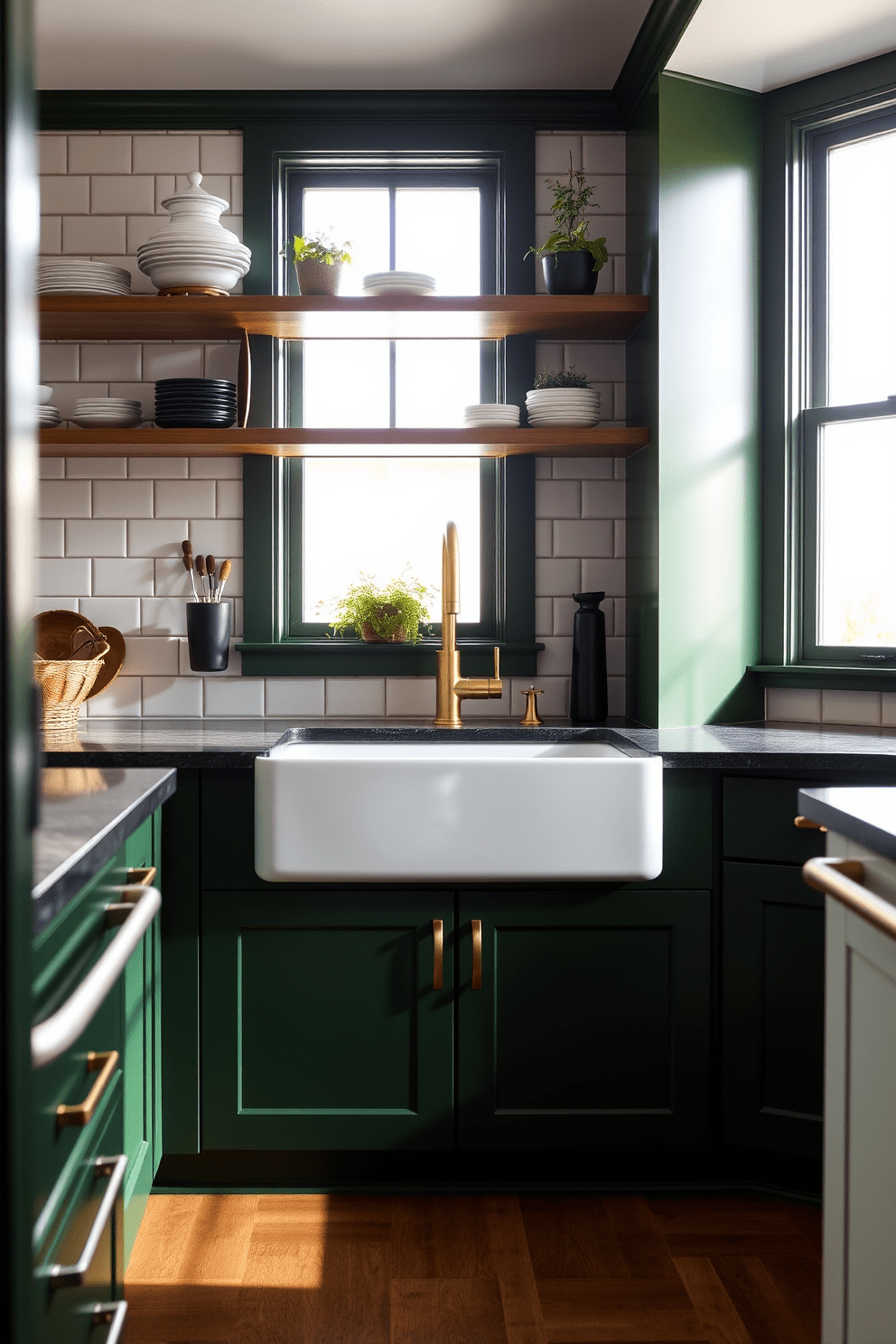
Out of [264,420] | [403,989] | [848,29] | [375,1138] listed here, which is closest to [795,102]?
[848,29]

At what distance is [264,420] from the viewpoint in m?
2.78

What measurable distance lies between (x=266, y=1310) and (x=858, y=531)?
6.94ft

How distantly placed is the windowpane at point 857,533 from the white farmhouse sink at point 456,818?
885mm

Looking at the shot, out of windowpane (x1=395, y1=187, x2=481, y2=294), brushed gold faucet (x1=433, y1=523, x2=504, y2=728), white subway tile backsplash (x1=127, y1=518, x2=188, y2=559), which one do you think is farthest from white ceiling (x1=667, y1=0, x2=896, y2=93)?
white subway tile backsplash (x1=127, y1=518, x2=188, y2=559)

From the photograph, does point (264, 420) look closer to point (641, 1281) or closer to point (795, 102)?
point (795, 102)

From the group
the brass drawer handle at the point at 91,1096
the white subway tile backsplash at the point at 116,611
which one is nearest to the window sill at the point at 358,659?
the white subway tile backsplash at the point at 116,611

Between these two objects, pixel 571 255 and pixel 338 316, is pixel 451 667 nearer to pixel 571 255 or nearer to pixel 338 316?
pixel 338 316

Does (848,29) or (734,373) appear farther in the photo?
(734,373)

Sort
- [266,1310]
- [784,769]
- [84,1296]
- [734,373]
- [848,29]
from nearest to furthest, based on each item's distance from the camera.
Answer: [84,1296] < [266,1310] < [784,769] < [848,29] < [734,373]

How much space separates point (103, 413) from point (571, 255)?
1226 millimetres

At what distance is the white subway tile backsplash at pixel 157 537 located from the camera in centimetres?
278

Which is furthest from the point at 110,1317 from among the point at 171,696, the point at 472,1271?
the point at 171,696

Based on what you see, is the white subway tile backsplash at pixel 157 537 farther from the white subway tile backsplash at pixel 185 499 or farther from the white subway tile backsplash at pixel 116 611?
the white subway tile backsplash at pixel 116 611

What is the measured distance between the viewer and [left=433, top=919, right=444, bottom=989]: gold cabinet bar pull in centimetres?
205
